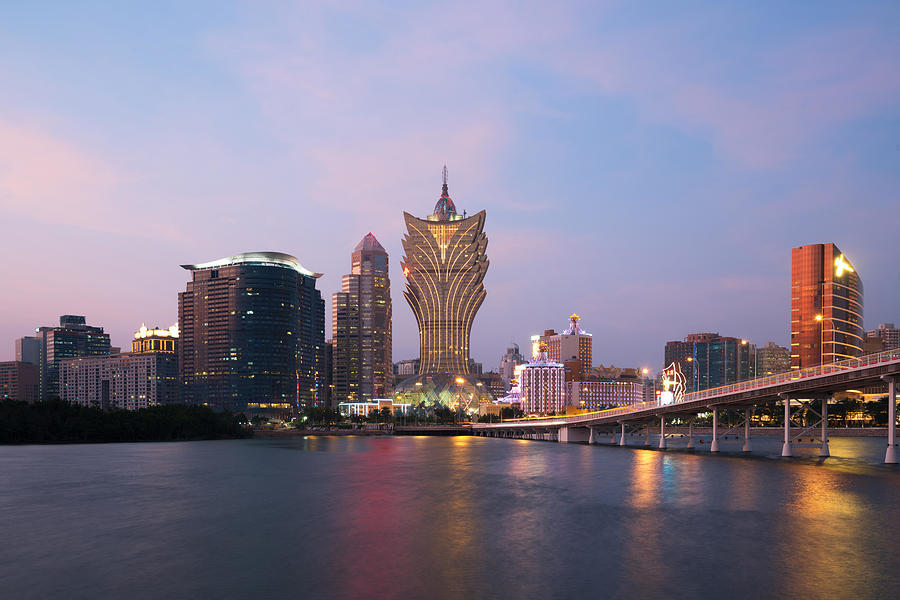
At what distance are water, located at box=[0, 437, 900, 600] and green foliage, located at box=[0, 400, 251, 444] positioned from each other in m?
84.3

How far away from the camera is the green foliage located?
167 m

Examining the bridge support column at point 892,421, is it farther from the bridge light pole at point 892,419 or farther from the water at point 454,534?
the water at point 454,534

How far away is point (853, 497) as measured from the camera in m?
63.9

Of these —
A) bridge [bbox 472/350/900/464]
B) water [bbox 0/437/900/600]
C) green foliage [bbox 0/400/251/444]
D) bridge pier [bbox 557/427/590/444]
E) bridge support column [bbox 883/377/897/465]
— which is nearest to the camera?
water [bbox 0/437/900/600]

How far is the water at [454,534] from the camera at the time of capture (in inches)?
1451

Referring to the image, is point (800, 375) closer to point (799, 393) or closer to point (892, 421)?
point (799, 393)

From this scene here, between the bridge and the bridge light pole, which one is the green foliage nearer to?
the bridge

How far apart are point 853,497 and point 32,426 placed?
161483 millimetres

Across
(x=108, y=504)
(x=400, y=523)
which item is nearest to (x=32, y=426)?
(x=108, y=504)

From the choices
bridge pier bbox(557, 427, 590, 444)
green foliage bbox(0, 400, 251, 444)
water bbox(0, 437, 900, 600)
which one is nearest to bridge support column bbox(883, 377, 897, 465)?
water bbox(0, 437, 900, 600)

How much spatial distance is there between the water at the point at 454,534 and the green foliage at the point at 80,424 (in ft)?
277

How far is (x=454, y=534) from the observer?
50.7 meters

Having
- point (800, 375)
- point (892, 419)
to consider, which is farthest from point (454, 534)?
point (800, 375)

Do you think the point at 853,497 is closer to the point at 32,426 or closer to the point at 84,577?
the point at 84,577
